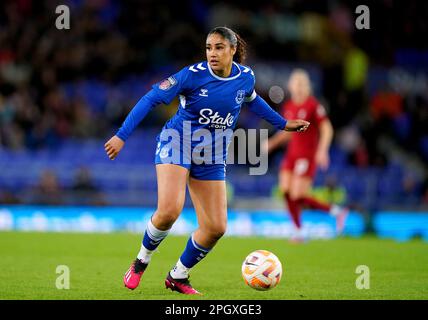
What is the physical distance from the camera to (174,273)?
7.73 m

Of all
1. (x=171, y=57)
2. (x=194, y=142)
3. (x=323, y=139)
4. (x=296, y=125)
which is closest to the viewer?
(x=194, y=142)

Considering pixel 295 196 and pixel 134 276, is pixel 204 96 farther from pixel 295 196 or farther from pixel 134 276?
pixel 295 196

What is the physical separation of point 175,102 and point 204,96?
12917 mm

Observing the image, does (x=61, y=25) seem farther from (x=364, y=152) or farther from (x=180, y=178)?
(x=180, y=178)

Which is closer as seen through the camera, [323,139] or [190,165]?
[190,165]

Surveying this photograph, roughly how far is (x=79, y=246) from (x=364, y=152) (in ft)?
29.6

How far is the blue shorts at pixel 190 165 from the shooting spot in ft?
24.7

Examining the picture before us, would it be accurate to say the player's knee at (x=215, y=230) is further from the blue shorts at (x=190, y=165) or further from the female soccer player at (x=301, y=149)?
the female soccer player at (x=301, y=149)

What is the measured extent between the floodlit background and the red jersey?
8.74 feet

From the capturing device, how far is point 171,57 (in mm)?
21703

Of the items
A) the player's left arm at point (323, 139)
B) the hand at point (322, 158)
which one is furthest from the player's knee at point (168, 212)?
the player's left arm at point (323, 139)

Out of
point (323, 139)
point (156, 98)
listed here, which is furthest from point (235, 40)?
point (323, 139)

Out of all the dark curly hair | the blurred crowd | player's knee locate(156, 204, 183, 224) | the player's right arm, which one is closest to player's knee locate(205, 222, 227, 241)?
player's knee locate(156, 204, 183, 224)
